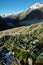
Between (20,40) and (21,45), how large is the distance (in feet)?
3.67

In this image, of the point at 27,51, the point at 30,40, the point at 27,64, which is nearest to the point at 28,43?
the point at 30,40

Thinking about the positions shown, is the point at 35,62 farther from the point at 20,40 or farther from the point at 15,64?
the point at 20,40

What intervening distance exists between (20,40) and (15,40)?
481mm

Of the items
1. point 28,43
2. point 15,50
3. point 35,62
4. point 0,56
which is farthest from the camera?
point 28,43

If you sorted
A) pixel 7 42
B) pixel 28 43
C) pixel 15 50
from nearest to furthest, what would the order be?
pixel 15 50, pixel 28 43, pixel 7 42

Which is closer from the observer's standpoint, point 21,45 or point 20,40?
point 21,45

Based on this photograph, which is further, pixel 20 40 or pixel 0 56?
pixel 20 40

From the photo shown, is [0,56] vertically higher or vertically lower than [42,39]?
lower

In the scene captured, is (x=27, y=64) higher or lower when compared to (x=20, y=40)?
lower

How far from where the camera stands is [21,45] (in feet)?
49.9

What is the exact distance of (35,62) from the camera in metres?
12.6

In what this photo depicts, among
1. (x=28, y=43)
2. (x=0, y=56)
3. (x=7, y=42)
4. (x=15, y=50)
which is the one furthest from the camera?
(x=7, y=42)

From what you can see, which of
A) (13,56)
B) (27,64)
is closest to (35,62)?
(27,64)

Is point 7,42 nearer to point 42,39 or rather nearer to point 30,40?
point 30,40
